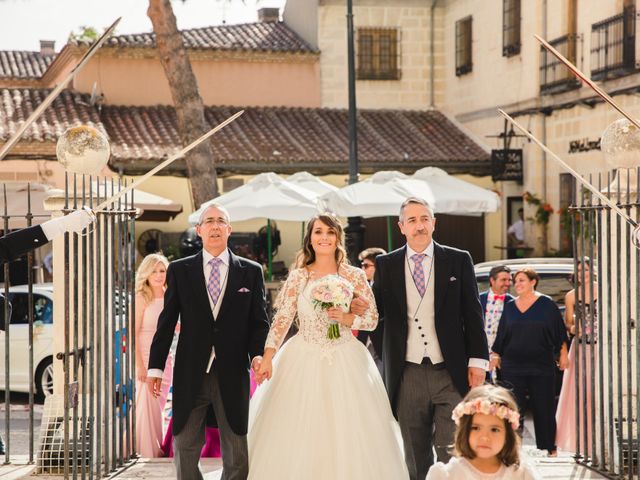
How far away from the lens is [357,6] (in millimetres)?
28672

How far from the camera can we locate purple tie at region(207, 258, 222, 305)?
6.77 m

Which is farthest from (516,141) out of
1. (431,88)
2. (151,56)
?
(151,56)

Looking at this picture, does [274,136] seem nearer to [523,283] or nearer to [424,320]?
A: [523,283]

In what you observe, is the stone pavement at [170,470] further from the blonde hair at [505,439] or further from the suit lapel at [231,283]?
the blonde hair at [505,439]

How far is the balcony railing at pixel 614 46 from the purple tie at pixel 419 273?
509 inches

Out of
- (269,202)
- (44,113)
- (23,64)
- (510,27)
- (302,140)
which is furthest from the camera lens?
(23,64)

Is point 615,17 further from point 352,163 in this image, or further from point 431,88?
point 431,88

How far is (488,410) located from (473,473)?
296 millimetres

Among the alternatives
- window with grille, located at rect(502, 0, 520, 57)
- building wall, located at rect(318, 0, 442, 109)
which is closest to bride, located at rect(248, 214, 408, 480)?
window with grille, located at rect(502, 0, 520, 57)

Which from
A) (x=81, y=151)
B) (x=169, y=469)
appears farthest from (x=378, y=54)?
(x=169, y=469)

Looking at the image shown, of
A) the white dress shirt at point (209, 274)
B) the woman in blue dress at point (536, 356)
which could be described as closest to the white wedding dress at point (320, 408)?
the white dress shirt at point (209, 274)

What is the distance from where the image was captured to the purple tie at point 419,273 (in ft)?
22.3

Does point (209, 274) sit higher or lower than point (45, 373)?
higher

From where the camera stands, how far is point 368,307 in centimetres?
686
